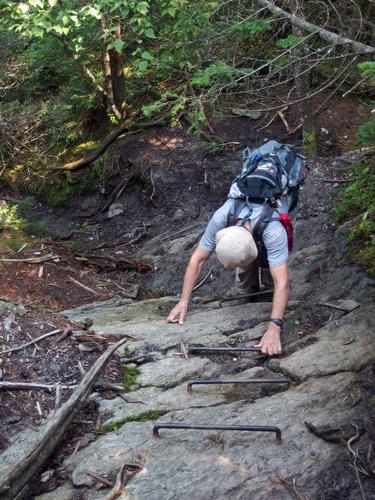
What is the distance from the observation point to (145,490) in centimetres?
351

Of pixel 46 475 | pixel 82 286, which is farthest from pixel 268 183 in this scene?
pixel 82 286

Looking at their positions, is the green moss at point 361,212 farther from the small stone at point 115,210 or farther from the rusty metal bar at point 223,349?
the small stone at point 115,210

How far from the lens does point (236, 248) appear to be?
5.07m

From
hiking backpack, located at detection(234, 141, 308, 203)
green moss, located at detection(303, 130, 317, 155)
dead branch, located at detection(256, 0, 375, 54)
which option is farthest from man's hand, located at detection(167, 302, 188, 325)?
green moss, located at detection(303, 130, 317, 155)

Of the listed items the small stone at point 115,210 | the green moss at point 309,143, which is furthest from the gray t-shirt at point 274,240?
the small stone at point 115,210

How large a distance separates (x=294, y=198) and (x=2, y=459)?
3808 mm

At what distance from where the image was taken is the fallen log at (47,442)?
11.3 ft

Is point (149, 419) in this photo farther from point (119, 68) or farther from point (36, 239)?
point (119, 68)

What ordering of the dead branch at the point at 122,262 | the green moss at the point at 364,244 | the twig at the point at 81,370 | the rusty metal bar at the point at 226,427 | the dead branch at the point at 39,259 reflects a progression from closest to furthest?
the rusty metal bar at the point at 226,427 → the twig at the point at 81,370 → the green moss at the point at 364,244 → the dead branch at the point at 39,259 → the dead branch at the point at 122,262

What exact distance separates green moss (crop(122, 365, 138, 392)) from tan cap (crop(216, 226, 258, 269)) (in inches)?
48.1

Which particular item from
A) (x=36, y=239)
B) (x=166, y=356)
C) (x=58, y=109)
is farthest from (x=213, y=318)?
(x=58, y=109)

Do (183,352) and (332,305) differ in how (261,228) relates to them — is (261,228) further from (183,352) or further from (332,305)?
(183,352)

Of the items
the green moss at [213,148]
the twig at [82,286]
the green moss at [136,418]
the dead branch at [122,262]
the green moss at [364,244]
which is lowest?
the dead branch at [122,262]

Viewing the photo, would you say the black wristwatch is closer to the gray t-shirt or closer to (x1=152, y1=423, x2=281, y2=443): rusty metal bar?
the gray t-shirt
